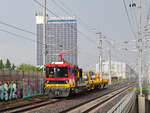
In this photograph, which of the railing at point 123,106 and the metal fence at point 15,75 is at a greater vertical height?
the metal fence at point 15,75

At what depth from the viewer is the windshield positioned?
20547mm

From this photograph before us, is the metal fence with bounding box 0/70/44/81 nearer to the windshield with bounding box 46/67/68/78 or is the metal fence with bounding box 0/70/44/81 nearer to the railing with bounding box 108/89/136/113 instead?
the windshield with bounding box 46/67/68/78

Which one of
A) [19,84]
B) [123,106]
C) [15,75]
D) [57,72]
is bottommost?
[123,106]

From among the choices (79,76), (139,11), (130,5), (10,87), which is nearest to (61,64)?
(79,76)

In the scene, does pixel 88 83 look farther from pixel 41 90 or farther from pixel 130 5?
pixel 130 5

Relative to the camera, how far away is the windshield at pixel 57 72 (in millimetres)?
20547

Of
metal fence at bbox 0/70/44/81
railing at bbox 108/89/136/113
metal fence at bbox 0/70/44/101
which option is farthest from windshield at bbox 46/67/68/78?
railing at bbox 108/89/136/113

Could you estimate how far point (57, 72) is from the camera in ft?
67.8

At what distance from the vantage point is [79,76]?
2336 cm

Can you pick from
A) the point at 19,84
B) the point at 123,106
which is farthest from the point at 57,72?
the point at 123,106

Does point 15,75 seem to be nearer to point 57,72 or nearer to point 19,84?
point 19,84

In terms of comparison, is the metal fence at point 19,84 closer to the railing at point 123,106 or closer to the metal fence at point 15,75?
the metal fence at point 15,75

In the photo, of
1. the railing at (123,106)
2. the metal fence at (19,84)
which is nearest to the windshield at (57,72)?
the metal fence at (19,84)

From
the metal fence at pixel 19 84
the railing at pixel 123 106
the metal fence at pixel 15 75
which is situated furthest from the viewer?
the metal fence at pixel 15 75
